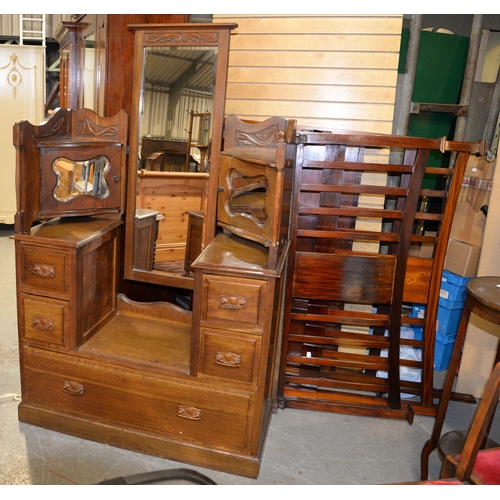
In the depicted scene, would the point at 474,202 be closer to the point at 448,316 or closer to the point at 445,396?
the point at 448,316

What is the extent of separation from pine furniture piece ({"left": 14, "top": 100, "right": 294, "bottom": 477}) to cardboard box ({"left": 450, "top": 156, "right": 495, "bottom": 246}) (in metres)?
1.66

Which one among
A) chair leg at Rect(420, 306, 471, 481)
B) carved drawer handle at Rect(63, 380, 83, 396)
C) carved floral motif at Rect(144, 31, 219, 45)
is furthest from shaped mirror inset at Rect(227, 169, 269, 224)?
carved drawer handle at Rect(63, 380, 83, 396)

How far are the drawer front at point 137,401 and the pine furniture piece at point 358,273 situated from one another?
67 cm

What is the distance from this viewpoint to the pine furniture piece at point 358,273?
2.73 m

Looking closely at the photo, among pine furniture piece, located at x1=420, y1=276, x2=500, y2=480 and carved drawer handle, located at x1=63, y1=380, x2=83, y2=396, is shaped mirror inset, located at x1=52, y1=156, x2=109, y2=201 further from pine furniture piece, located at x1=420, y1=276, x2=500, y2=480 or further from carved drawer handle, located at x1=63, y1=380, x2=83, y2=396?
pine furniture piece, located at x1=420, y1=276, x2=500, y2=480

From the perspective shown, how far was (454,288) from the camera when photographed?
343cm

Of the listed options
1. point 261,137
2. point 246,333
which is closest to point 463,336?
point 246,333

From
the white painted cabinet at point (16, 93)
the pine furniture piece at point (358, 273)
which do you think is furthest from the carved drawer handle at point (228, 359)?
the white painted cabinet at point (16, 93)

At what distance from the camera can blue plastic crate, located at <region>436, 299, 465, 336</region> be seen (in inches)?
136

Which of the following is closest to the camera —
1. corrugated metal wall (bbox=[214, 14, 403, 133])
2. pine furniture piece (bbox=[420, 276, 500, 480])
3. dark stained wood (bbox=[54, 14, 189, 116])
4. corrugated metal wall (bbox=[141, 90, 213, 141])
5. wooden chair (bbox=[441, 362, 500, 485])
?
wooden chair (bbox=[441, 362, 500, 485])

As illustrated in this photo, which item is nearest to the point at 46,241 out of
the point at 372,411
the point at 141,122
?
the point at 141,122

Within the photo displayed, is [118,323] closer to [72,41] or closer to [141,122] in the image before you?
[141,122]
